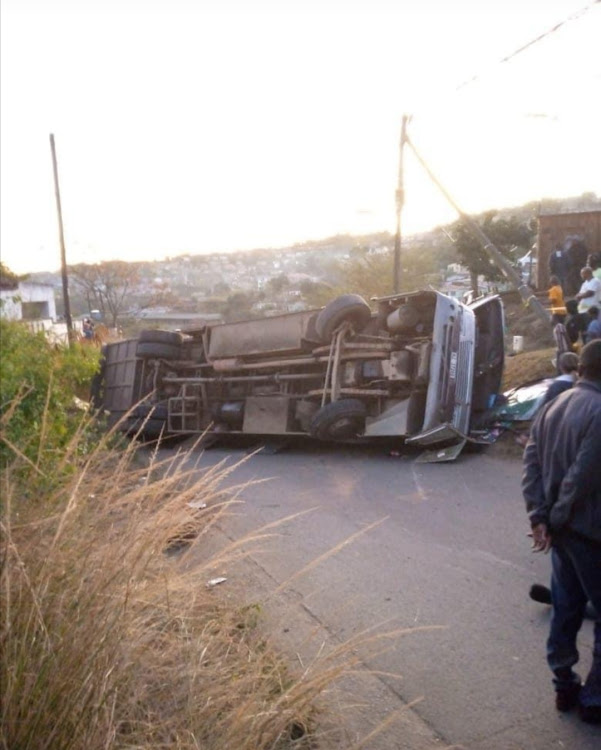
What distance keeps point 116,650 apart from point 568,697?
2.28m

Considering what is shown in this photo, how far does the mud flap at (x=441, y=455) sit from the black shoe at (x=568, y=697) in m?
6.28

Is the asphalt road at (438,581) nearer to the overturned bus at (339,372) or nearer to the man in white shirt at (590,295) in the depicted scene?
Answer: the overturned bus at (339,372)

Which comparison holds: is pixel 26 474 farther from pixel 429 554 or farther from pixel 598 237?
pixel 598 237

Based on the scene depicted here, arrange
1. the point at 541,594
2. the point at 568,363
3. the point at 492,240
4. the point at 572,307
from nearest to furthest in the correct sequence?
the point at 541,594
the point at 568,363
the point at 572,307
the point at 492,240

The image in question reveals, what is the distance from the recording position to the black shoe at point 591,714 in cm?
365

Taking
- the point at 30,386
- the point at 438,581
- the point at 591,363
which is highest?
the point at 591,363

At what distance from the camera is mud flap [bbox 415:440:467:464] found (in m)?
10.1

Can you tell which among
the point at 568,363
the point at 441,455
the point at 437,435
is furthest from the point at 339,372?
the point at 568,363

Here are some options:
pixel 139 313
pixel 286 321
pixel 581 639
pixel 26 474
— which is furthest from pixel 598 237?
pixel 139 313

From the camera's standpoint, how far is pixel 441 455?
10.2 metres

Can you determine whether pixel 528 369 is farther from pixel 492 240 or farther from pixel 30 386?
pixel 492 240

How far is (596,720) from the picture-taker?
3.67 m

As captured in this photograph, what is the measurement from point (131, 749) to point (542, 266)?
20929 millimetres

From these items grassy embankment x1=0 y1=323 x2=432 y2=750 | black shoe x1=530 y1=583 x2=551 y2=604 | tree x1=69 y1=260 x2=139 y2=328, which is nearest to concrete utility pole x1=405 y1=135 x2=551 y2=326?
black shoe x1=530 y1=583 x2=551 y2=604
